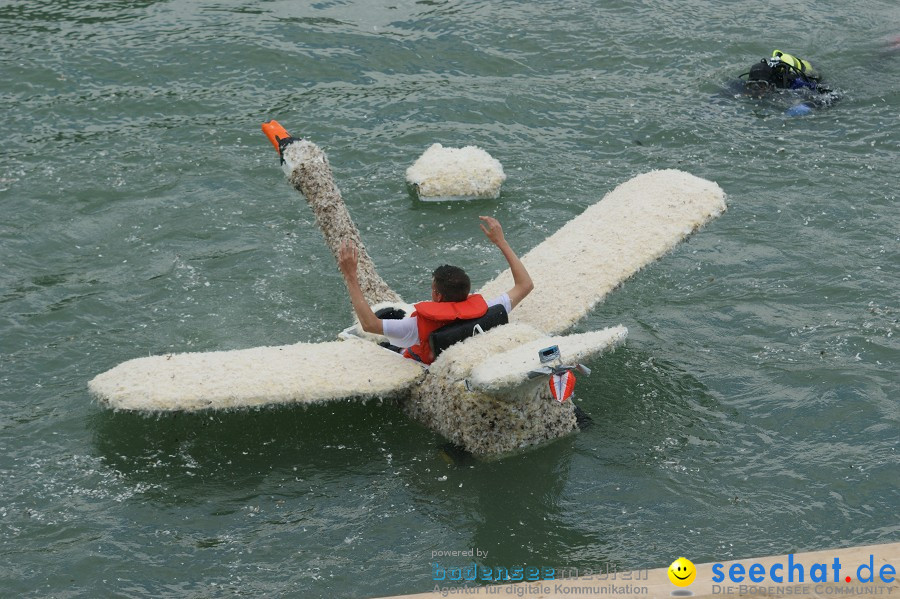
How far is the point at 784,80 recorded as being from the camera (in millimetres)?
13031

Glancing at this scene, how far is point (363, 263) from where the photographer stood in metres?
8.44

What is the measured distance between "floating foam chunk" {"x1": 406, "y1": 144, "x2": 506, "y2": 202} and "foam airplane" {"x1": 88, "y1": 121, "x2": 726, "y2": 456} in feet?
9.21

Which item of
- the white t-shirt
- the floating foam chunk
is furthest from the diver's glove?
the white t-shirt

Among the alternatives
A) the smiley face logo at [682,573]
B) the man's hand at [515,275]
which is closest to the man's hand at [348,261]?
the man's hand at [515,275]

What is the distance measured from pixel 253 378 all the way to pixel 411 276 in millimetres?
3305

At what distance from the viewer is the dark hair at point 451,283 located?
713cm

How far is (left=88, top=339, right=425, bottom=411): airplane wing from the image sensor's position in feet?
21.6

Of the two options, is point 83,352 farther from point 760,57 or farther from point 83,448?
point 760,57

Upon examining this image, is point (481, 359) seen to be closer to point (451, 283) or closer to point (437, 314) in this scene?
point (437, 314)

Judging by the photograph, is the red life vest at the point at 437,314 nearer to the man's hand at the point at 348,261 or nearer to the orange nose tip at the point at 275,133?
the man's hand at the point at 348,261

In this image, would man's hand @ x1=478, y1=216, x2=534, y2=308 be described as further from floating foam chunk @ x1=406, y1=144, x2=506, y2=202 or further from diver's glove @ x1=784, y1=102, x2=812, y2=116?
diver's glove @ x1=784, y1=102, x2=812, y2=116

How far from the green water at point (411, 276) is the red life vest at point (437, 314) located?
0.67 metres

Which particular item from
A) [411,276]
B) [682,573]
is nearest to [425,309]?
[682,573]

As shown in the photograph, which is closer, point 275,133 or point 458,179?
point 275,133
